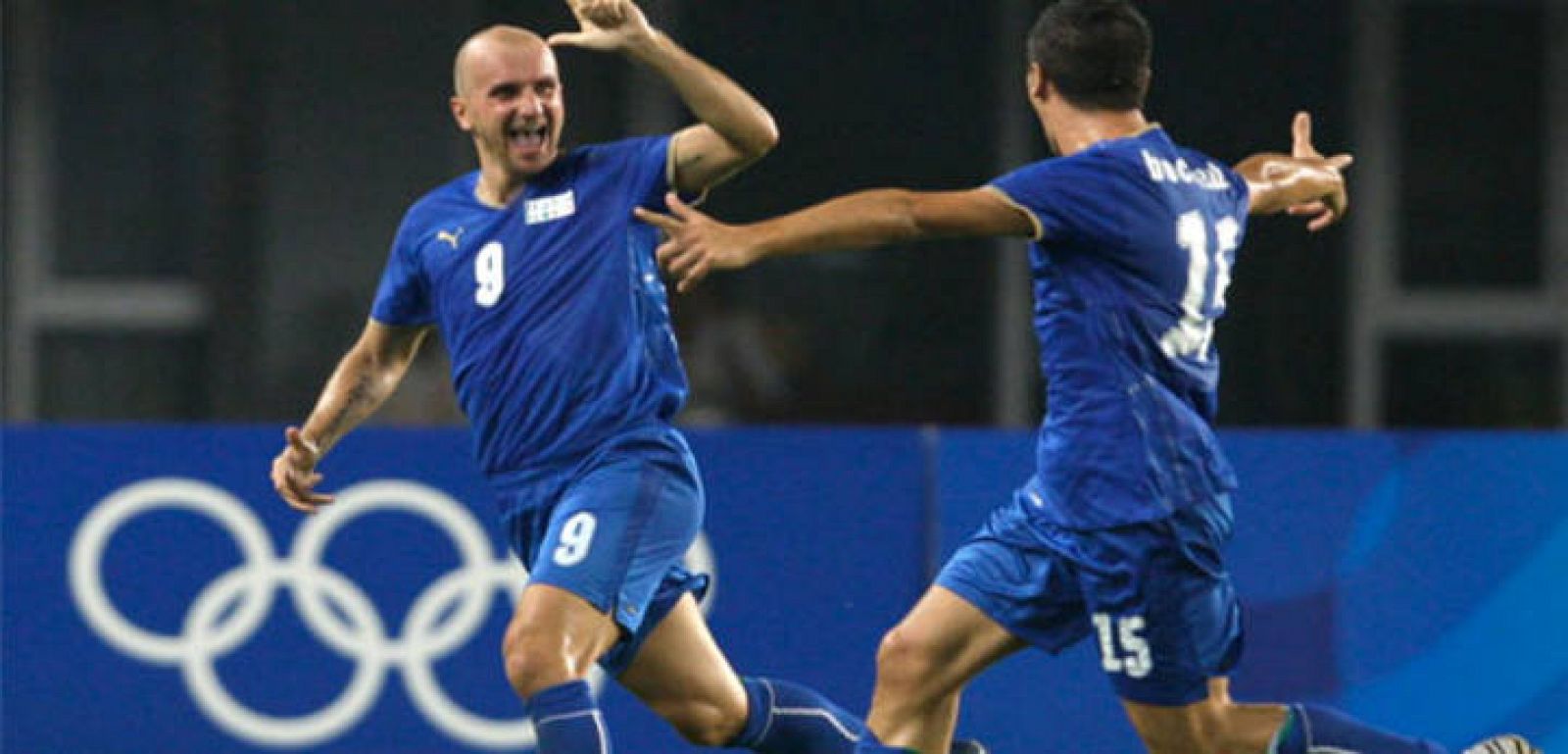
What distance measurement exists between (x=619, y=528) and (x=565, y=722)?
0.46m

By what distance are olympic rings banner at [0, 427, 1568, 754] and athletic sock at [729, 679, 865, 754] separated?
1493 millimetres

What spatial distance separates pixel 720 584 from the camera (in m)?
7.81

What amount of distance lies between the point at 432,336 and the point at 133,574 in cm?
334

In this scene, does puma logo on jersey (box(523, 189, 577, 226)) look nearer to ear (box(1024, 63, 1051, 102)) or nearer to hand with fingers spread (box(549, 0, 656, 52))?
hand with fingers spread (box(549, 0, 656, 52))

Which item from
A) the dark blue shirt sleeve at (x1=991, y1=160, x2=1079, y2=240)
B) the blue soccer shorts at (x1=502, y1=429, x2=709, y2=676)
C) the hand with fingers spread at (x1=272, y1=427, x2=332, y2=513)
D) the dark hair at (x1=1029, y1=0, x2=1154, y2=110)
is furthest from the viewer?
the hand with fingers spread at (x1=272, y1=427, x2=332, y2=513)

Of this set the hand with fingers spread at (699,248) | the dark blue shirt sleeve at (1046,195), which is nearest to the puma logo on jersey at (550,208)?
the hand with fingers spread at (699,248)

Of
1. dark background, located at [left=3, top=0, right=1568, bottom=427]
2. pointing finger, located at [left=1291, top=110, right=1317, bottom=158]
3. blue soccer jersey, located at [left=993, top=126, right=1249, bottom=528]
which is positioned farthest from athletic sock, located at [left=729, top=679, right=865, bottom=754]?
dark background, located at [left=3, top=0, right=1568, bottom=427]

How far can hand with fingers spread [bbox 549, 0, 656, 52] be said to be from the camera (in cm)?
550

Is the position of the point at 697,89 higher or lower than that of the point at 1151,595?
higher

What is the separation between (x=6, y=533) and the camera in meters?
7.84

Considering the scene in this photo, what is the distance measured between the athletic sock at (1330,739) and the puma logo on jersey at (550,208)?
1.95 meters

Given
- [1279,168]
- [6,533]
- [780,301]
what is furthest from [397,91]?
[1279,168]

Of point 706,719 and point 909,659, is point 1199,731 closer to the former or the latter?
point 909,659

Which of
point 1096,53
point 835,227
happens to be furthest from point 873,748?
point 1096,53
